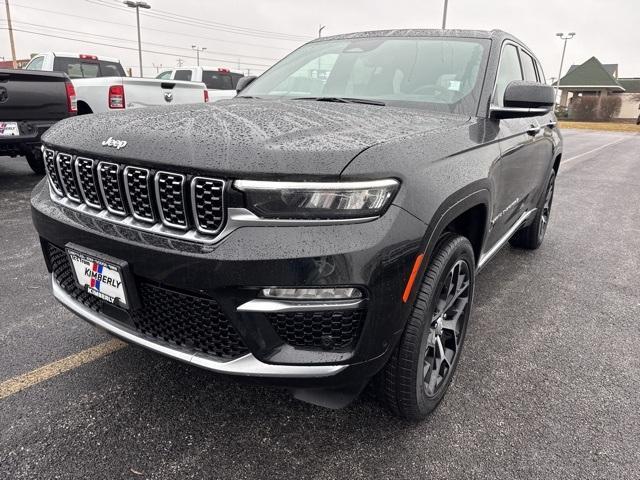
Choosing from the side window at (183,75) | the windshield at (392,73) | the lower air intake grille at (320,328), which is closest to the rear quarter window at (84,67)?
the side window at (183,75)

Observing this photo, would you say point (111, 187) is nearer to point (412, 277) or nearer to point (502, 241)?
point (412, 277)

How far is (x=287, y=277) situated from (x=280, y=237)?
127mm

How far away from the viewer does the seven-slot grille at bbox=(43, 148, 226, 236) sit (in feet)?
5.06

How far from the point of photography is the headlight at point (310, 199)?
1487mm

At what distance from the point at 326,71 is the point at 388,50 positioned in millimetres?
416

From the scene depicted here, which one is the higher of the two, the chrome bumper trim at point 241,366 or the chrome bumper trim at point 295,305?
the chrome bumper trim at point 295,305

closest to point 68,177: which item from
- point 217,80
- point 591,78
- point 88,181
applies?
point 88,181

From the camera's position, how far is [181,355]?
5.52 ft

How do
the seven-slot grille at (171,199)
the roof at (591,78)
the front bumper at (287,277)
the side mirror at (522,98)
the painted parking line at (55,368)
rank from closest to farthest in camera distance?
the front bumper at (287,277) < the seven-slot grille at (171,199) < the painted parking line at (55,368) < the side mirror at (522,98) < the roof at (591,78)

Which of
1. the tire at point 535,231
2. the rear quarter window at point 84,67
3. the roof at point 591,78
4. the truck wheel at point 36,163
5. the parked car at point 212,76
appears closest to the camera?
the tire at point 535,231

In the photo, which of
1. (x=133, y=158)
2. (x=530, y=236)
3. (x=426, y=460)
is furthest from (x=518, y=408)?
(x=530, y=236)

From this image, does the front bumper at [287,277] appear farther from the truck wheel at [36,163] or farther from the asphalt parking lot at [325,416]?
the truck wheel at [36,163]

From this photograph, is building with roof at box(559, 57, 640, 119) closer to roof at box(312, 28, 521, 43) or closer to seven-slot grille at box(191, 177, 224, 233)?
roof at box(312, 28, 521, 43)

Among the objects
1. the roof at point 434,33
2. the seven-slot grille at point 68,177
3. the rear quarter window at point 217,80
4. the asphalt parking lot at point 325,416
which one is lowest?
the asphalt parking lot at point 325,416
